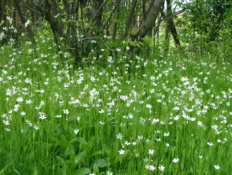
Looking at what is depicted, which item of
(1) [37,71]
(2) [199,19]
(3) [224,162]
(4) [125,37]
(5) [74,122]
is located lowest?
(3) [224,162]

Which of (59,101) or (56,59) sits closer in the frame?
(59,101)

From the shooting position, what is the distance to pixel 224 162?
217 cm

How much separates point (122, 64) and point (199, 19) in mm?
5703

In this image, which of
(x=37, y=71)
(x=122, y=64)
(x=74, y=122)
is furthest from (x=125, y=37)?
(x=74, y=122)

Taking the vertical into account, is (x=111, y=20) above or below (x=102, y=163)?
above

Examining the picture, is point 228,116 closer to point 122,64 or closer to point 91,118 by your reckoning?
point 91,118

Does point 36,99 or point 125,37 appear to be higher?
point 125,37

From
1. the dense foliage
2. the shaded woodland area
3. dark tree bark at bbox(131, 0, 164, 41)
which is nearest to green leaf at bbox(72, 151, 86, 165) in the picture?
the dense foliage

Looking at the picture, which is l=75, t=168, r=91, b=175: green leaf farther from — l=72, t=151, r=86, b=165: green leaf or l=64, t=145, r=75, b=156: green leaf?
l=64, t=145, r=75, b=156: green leaf

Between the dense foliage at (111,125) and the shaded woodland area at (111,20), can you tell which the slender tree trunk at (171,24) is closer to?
the shaded woodland area at (111,20)

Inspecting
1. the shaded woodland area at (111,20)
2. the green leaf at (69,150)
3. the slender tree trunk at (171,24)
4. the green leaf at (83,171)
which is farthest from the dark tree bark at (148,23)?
the green leaf at (83,171)

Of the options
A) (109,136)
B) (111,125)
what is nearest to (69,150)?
(109,136)

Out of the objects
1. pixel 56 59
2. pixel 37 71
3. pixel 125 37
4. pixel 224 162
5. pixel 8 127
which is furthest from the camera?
pixel 125 37

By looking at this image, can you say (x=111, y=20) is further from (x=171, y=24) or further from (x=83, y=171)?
(x=83, y=171)
